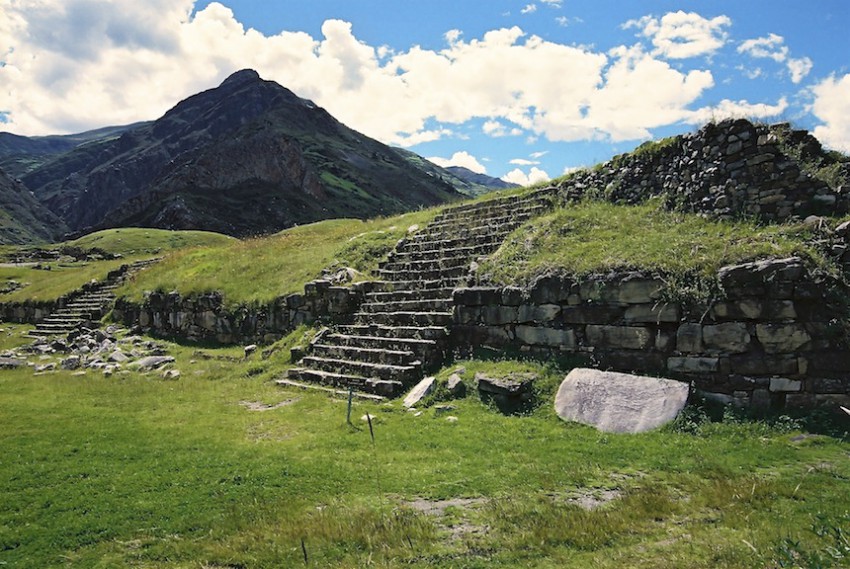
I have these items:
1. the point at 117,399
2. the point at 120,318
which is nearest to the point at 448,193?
the point at 120,318

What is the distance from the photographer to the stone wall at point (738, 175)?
1089 cm

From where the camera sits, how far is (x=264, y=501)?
6.63 m

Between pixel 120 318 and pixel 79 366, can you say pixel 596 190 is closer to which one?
pixel 79 366

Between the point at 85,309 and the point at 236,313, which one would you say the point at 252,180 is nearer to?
the point at 85,309

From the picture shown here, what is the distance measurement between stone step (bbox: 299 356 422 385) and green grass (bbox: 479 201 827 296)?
3250 mm

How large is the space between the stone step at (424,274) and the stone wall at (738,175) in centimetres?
537

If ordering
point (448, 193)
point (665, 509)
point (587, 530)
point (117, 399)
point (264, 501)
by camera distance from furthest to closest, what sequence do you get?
point (448, 193) → point (117, 399) → point (264, 501) → point (665, 509) → point (587, 530)

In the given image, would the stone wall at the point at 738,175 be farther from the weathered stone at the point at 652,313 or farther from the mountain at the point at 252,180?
the mountain at the point at 252,180

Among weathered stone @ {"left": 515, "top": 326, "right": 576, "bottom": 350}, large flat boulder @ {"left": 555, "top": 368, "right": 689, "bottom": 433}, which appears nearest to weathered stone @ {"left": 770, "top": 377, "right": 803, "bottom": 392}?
large flat boulder @ {"left": 555, "top": 368, "right": 689, "bottom": 433}

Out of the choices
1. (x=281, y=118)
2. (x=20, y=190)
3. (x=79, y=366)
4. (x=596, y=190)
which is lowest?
(x=79, y=366)

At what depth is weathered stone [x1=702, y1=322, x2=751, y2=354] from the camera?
9172mm

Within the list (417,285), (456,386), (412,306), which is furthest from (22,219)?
(456,386)

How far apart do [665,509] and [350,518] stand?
371cm

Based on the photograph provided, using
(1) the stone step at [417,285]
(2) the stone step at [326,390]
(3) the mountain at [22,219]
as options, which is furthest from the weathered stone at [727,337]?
(3) the mountain at [22,219]
